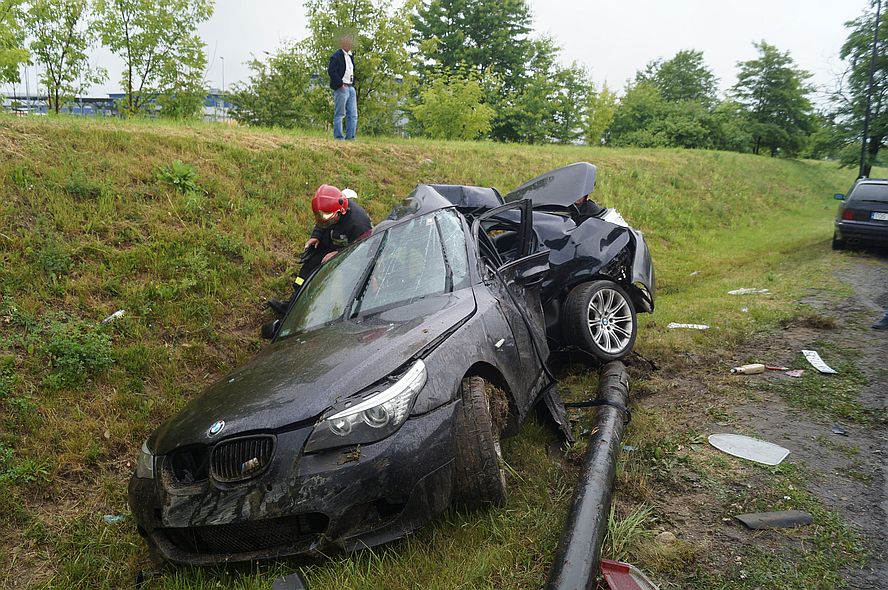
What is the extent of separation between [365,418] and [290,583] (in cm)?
74

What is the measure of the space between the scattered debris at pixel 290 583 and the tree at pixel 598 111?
34588mm

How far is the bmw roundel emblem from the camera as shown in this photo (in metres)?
2.68

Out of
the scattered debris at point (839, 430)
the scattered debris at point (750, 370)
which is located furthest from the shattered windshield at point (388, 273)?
the scattered debris at point (750, 370)

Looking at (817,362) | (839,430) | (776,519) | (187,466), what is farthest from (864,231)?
(187,466)

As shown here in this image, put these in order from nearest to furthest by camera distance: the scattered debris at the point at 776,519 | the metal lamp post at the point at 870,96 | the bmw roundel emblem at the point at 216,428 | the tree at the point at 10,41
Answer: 1. the bmw roundel emblem at the point at 216,428
2. the scattered debris at the point at 776,519
3. the tree at the point at 10,41
4. the metal lamp post at the point at 870,96

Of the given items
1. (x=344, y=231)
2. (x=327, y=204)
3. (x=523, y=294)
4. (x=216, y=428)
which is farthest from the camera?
(x=344, y=231)

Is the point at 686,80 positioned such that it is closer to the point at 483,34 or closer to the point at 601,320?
the point at 483,34

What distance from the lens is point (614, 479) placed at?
10.6 feet

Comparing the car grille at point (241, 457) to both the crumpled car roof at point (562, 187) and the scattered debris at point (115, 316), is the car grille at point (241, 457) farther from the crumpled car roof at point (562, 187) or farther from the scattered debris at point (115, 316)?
the crumpled car roof at point (562, 187)

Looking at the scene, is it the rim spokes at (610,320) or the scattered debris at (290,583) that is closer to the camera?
the scattered debris at (290,583)

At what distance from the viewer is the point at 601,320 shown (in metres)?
5.36

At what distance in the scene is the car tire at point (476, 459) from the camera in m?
2.88

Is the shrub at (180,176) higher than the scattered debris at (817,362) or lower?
higher

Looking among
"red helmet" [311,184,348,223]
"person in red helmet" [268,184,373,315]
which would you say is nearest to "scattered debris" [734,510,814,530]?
"person in red helmet" [268,184,373,315]
